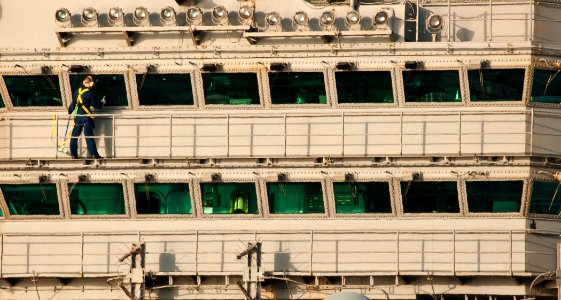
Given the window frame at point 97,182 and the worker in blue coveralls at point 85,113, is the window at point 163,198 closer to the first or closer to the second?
the window frame at point 97,182

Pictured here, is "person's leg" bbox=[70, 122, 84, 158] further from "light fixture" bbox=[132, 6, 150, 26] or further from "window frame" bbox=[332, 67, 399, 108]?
"window frame" bbox=[332, 67, 399, 108]

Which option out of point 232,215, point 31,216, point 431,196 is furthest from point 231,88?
point 31,216

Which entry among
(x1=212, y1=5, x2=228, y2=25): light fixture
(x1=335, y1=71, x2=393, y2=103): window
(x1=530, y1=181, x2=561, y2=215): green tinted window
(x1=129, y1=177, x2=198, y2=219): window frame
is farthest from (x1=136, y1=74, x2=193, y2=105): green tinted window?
(x1=530, y1=181, x2=561, y2=215): green tinted window

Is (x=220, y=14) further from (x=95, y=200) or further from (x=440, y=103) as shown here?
(x=440, y=103)

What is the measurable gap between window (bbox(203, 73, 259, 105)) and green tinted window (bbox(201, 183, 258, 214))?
2017 mm

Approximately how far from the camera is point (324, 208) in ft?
162

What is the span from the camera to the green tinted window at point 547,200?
161 feet

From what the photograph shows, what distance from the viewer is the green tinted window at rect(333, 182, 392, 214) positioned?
4919 centimetres

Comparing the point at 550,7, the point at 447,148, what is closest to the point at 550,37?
the point at 550,7

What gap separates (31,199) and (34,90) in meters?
2.62

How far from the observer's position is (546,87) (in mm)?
49219

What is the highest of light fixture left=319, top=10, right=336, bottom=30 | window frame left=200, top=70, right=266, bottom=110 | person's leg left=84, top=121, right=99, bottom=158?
light fixture left=319, top=10, right=336, bottom=30

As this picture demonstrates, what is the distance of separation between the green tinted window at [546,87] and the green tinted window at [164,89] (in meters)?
8.15

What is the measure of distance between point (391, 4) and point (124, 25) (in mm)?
6361
